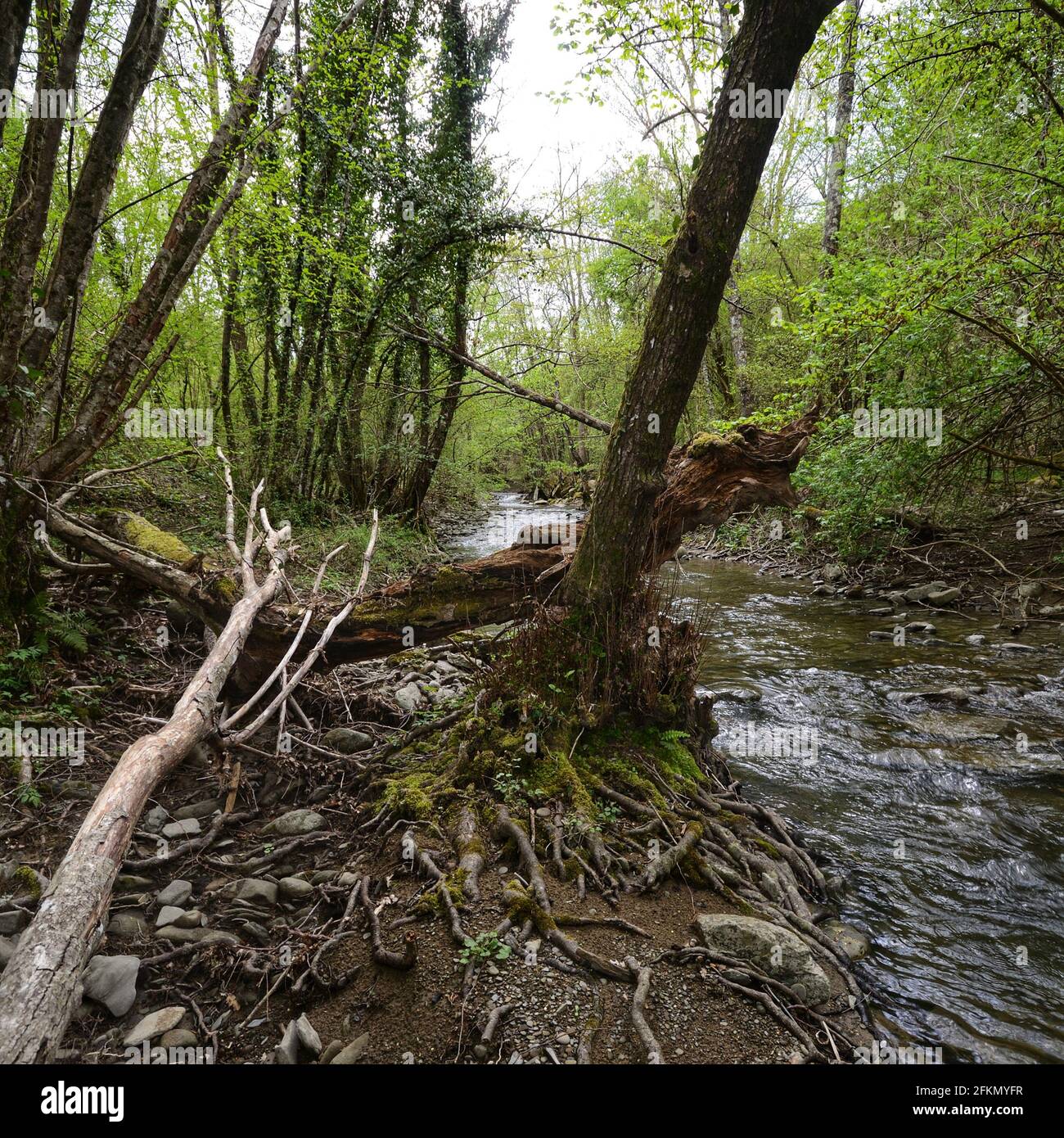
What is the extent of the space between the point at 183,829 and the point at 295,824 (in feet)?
2.32

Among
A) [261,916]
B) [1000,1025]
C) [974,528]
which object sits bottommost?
[1000,1025]

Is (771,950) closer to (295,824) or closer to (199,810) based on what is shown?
(295,824)

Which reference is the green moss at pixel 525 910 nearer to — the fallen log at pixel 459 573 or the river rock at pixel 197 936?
the river rock at pixel 197 936

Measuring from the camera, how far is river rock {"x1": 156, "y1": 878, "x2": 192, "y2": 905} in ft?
10.2

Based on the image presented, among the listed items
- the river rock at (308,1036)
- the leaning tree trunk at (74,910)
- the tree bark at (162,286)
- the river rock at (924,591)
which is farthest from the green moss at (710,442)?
the river rock at (924,591)

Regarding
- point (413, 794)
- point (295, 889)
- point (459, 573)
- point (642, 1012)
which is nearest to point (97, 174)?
point (459, 573)

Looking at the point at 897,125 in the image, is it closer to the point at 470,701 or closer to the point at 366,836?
the point at 470,701

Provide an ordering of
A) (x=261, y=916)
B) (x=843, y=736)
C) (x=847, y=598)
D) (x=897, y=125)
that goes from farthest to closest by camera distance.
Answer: (x=847, y=598) → (x=897, y=125) → (x=843, y=736) → (x=261, y=916)

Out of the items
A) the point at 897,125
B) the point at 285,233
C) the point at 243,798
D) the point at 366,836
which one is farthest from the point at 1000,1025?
the point at 285,233

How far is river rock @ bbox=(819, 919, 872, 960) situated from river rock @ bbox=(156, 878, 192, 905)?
3579 millimetres

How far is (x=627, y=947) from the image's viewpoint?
2.69 m

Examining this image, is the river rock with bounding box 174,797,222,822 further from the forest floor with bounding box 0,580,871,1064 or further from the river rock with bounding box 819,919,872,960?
the river rock with bounding box 819,919,872,960
